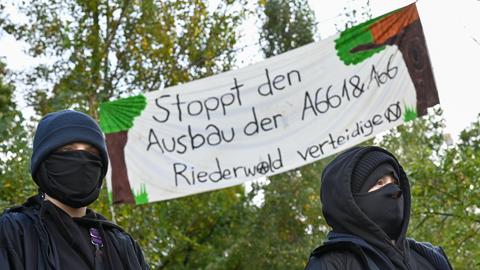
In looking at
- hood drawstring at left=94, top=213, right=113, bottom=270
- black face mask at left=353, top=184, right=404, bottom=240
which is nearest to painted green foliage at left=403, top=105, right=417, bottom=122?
black face mask at left=353, top=184, right=404, bottom=240

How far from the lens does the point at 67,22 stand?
14.6m

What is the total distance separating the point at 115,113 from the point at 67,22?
6899 mm

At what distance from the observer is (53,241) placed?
350cm

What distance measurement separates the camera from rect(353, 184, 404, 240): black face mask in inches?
137

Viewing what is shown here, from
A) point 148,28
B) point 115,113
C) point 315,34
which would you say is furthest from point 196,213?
point 115,113

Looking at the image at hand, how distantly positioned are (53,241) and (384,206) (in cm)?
122

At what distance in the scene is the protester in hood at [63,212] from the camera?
345cm

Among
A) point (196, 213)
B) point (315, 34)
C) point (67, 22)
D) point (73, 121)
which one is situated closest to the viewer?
point (73, 121)

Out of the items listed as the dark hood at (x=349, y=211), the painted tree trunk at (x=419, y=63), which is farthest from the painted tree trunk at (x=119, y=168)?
the dark hood at (x=349, y=211)

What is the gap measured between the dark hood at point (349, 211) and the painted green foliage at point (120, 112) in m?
4.59

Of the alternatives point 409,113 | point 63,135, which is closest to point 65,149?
point 63,135

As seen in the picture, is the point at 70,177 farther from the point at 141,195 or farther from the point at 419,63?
the point at 419,63

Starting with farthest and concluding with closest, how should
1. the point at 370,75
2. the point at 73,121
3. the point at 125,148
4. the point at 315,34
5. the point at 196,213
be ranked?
the point at 315,34
the point at 196,213
the point at 125,148
the point at 370,75
the point at 73,121

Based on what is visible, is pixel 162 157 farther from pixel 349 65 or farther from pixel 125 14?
pixel 125 14
